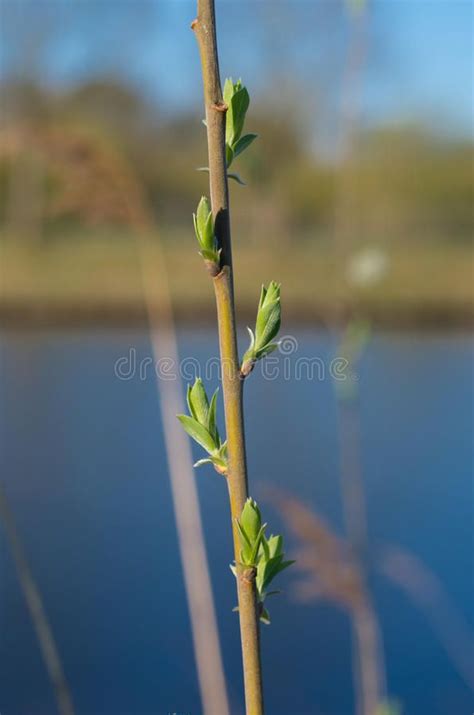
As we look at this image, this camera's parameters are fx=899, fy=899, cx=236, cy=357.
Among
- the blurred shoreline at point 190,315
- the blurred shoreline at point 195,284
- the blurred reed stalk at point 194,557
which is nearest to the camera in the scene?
the blurred reed stalk at point 194,557

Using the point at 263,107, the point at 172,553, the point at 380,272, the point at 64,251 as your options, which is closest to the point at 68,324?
the point at 64,251

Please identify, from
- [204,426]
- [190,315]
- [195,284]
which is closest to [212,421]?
[204,426]

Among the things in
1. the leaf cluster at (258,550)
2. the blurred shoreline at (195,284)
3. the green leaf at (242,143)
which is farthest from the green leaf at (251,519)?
the blurred shoreline at (195,284)

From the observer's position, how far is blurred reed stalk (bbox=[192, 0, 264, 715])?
9.1 inches

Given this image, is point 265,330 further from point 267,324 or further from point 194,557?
point 194,557

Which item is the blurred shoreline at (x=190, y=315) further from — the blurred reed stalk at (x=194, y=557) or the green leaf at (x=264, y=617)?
the green leaf at (x=264, y=617)

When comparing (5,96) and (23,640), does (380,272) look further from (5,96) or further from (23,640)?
(5,96)

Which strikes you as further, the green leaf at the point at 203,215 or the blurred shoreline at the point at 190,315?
the blurred shoreline at the point at 190,315

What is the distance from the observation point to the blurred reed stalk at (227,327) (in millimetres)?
231

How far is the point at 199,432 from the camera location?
0.27m

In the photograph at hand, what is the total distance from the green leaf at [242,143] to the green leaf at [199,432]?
3.1 inches

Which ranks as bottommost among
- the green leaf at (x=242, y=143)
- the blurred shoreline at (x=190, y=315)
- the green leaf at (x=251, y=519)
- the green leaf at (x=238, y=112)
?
the green leaf at (x=251, y=519)

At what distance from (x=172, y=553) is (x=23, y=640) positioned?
1.59ft

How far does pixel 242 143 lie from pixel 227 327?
0.07 m
